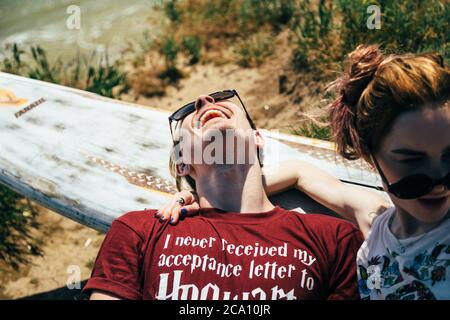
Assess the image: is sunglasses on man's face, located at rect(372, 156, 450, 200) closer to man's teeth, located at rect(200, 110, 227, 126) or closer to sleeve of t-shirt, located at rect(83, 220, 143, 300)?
man's teeth, located at rect(200, 110, 227, 126)

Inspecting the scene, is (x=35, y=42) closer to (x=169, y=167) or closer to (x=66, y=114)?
(x=66, y=114)

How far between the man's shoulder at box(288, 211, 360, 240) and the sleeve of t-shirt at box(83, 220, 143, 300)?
653 mm

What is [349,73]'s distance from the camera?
2.15 meters

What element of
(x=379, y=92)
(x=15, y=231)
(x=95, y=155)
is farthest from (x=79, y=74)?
(x=379, y=92)

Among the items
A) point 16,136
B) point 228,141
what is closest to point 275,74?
point 16,136

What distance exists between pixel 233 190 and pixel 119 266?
0.56 m

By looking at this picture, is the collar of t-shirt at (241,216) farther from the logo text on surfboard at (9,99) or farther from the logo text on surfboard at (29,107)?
the logo text on surfboard at (9,99)

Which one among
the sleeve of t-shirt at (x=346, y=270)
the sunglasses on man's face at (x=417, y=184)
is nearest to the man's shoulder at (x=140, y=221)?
the sleeve of t-shirt at (x=346, y=270)

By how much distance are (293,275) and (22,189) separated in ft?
5.36

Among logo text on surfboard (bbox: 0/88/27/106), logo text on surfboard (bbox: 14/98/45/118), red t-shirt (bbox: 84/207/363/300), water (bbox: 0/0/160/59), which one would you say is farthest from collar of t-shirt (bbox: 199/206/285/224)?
water (bbox: 0/0/160/59)

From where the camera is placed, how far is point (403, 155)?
1.94 metres

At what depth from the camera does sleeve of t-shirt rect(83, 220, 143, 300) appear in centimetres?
229

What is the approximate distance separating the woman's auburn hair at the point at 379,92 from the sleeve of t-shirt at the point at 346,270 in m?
0.37

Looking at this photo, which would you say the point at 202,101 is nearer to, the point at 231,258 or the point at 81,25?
the point at 231,258
